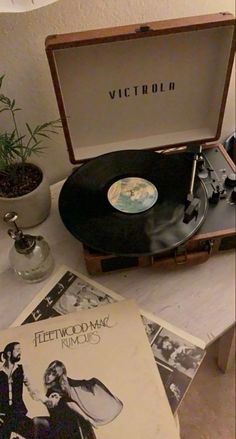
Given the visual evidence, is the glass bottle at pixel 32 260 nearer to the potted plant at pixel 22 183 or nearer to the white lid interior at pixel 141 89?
the potted plant at pixel 22 183

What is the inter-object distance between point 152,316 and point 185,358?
0.29ft

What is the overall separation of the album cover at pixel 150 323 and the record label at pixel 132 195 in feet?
0.50

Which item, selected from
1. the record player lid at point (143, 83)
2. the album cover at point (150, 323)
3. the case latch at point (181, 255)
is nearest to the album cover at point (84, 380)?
the album cover at point (150, 323)

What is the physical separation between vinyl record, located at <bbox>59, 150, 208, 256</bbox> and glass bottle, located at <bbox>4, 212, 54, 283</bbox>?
0.25ft

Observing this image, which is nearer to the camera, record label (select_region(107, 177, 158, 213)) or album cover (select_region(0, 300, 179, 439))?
album cover (select_region(0, 300, 179, 439))

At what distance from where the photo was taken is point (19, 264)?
73cm

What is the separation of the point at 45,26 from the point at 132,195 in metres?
0.34

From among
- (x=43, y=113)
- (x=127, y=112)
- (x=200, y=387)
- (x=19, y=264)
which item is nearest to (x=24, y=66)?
(x=43, y=113)

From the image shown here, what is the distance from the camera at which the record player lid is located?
665mm

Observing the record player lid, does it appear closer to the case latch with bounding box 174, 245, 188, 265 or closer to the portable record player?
the portable record player

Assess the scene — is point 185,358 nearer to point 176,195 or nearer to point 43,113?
point 176,195

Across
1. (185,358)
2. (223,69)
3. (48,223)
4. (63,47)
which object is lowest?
(185,358)

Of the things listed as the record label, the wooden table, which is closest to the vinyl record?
the record label

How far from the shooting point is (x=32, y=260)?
729 mm
